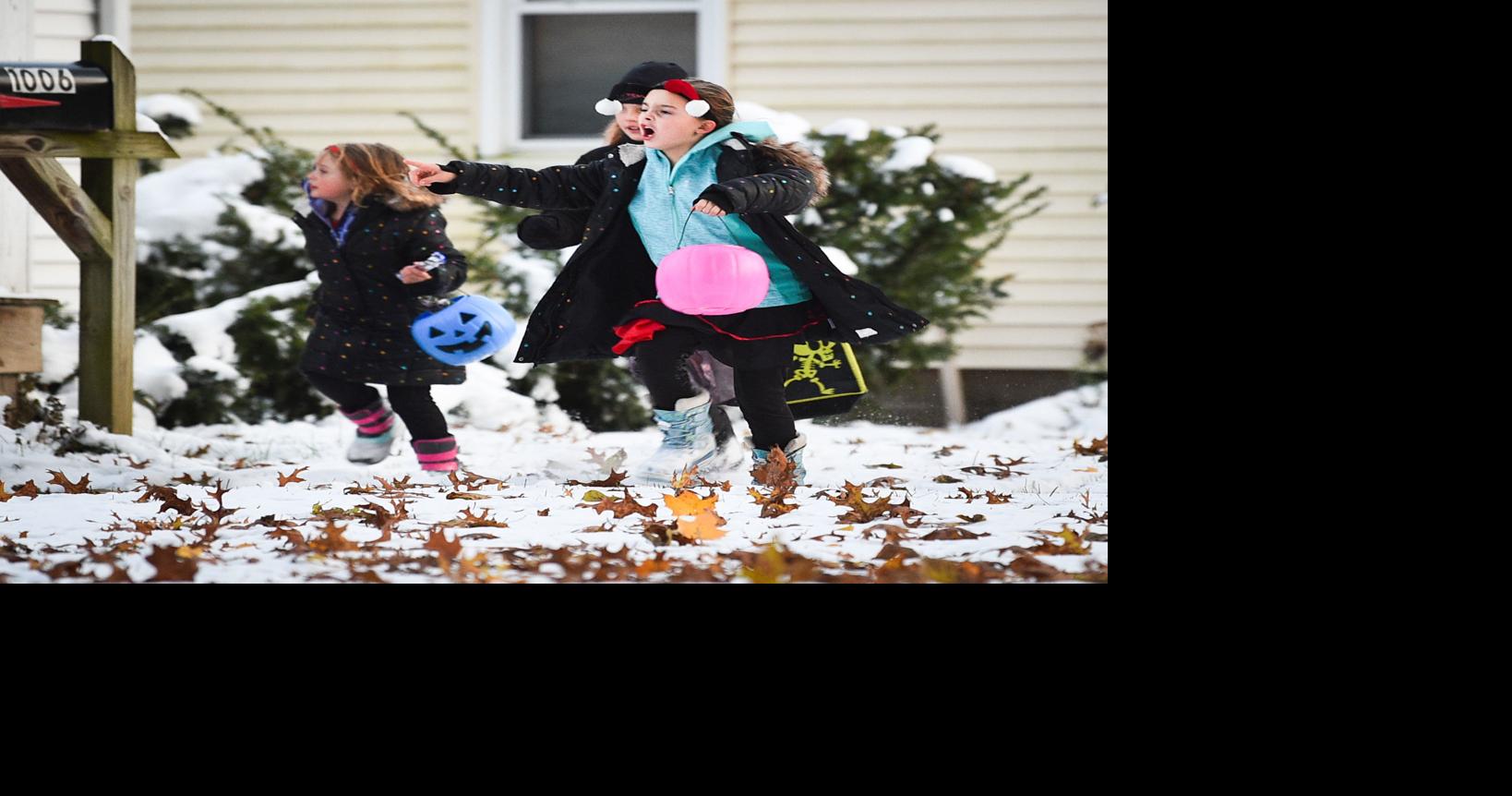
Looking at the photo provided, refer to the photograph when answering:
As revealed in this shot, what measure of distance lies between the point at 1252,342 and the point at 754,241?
161 centimetres

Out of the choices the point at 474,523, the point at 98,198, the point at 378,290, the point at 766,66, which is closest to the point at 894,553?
the point at 474,523

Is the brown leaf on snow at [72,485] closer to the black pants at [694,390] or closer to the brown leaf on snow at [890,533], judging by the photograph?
the black pants at [694,390]

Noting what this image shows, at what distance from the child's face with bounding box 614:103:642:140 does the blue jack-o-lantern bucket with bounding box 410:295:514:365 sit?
771 mm

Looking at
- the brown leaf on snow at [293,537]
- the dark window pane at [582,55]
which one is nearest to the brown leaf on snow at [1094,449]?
the dark window pane at [582,55]

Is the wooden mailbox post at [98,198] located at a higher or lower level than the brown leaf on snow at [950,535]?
higher

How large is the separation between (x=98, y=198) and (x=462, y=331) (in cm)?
147

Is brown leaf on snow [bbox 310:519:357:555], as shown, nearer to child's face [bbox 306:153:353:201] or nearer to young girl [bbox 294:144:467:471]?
young girl [bbox 294:144:467:471]

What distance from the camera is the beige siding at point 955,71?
6082 millimetres

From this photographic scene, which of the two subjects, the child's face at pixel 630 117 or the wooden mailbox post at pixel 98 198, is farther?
the wooden mailbox post at pixel 98 198

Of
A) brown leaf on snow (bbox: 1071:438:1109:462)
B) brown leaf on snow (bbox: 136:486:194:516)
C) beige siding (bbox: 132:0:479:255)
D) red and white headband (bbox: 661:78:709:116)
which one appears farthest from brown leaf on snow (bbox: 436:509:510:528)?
beige siding (bbox: 132:0:479:255)

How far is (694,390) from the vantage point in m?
3.58

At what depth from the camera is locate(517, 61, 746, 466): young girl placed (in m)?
3.36

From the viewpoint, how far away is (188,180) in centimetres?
542

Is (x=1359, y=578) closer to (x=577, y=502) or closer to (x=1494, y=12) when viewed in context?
(x=1494, y=12)
